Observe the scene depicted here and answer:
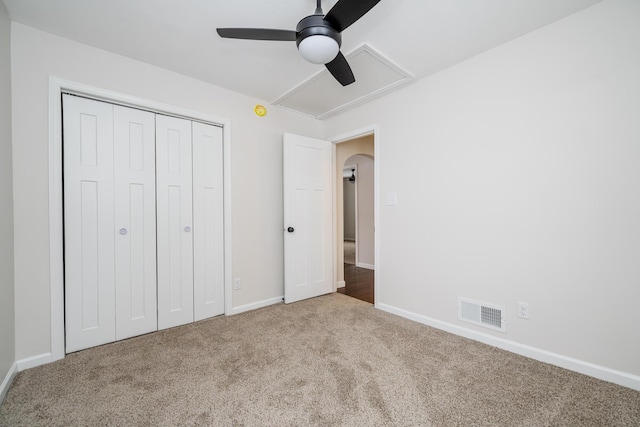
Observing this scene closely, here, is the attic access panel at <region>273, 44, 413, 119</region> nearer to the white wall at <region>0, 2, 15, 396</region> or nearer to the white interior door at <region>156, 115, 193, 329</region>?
the white interior door at <region>156, 115, 193, 329</region>

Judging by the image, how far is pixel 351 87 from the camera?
8.52 feet

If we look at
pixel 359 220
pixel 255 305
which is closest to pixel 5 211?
pixel 255 305

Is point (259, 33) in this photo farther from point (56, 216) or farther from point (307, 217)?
point (307, 217)

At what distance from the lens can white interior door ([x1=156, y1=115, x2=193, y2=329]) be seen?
2367 millimetres

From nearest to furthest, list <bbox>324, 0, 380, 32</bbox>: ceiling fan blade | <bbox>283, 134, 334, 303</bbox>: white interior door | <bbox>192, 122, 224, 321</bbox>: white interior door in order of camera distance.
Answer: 1. <bbox>324, 0, 380, 32</bbox>: ceiling fan blade
2. <bbox>192, 122, 224, 321</bbox>: white interior door
3. <bbox>283, 134, 334, 303</bbox>: white interior door

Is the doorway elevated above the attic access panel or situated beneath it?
situated beneath

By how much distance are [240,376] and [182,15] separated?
243cm

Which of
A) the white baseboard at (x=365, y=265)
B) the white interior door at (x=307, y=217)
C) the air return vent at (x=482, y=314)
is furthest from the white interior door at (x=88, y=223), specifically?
the white baseboard at (x=365, y=265)

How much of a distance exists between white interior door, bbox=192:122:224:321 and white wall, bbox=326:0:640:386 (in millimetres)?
1955

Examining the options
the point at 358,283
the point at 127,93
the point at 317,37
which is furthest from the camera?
the point at 358,283

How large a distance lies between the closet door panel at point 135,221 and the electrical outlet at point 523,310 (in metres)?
3.05

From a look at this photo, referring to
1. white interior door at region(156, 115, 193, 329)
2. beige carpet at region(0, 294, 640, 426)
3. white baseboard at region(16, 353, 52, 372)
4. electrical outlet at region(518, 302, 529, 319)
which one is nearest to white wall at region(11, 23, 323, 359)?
white baseboard at region(16, 353, 52, 372)

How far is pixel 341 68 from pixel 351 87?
0.89 m

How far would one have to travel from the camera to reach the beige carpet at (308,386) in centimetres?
134
